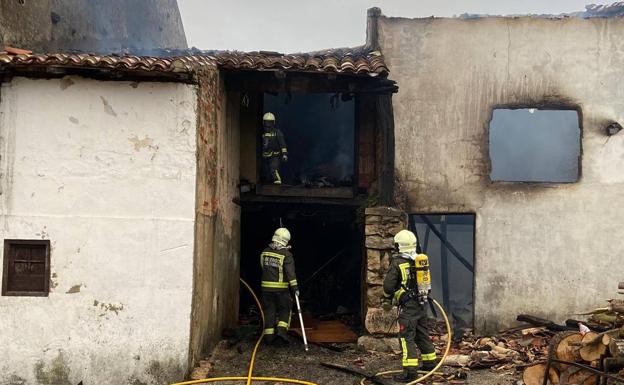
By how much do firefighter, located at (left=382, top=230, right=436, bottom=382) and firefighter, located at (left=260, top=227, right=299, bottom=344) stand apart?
2.27 meters

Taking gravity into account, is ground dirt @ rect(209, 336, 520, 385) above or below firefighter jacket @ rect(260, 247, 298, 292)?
below

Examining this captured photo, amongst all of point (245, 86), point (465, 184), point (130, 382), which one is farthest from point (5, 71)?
point (465, 184)

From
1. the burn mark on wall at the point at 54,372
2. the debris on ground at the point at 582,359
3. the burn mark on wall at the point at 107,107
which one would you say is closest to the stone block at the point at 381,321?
the debris on ground at the point at 582,359

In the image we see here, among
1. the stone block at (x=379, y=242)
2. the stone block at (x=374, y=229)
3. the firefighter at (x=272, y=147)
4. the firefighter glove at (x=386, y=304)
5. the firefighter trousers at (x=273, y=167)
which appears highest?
the firefighter at (x=272, y=147)

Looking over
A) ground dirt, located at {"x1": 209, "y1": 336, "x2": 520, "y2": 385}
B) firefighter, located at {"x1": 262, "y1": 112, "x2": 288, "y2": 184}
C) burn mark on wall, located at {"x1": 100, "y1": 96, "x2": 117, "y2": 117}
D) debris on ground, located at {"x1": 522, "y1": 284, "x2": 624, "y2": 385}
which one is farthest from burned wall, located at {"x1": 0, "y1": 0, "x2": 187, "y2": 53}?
debris on ground, located at {"x1": 522, "y1": 284, "x2": 624, "y2": 385}

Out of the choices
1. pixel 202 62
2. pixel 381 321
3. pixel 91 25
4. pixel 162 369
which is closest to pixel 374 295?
pixel 381 321

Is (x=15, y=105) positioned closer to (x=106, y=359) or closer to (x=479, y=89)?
(x=106, y=359)

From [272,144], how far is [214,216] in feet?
8.96

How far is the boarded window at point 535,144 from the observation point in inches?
564

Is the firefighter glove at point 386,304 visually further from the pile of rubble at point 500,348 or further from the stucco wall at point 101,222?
the stucco wall at point 101,222

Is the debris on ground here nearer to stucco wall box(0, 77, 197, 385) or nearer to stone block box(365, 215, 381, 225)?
stone block box(365, 215, 381, 225)

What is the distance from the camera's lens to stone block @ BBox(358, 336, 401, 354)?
33.1ft

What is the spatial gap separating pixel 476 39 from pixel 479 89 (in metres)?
1.02

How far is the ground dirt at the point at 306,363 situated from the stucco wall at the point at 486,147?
3092mm
